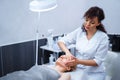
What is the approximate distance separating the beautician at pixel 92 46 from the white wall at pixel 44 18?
0.51m

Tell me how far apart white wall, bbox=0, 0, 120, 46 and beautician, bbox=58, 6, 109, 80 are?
0.51 metres

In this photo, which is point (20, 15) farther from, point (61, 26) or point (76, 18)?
point (76, 18)

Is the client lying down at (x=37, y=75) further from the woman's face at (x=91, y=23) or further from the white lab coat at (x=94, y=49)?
the woman's face at (x=91, y=23)

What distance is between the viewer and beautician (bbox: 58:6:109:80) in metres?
1.66

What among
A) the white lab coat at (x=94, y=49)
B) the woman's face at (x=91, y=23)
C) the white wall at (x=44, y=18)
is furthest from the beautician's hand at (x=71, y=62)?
the white wall at (x=44, y=18)

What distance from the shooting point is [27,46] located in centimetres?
217

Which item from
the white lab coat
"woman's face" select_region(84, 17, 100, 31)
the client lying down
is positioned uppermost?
"woman's face" select_region(84, 17, 100, 31)

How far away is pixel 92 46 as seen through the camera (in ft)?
5.57

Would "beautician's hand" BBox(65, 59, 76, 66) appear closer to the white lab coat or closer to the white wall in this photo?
the white lab coat

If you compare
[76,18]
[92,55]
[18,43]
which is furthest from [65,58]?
[76,18]

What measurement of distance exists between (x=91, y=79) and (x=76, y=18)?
1.15 meters

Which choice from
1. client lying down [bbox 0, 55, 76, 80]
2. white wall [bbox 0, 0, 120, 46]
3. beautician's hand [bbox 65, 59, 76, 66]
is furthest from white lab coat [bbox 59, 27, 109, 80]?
white wall [bbox 0, 0, 120, 46]

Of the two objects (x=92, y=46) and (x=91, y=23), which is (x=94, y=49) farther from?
(x=91, y=23)

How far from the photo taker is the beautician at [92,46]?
5.44ft
